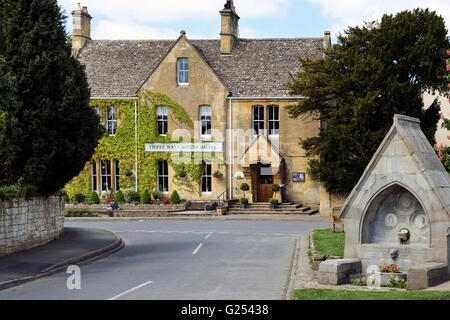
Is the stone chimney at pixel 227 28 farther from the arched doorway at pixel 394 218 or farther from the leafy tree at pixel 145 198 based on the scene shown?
the arched doorway at pixel 394 218

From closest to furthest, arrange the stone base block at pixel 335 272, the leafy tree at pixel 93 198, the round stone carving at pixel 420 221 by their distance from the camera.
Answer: the stone base block at pixel 335 272 → the round stone carving at pixel 420 221 → the leafy tree at pixel 93 198

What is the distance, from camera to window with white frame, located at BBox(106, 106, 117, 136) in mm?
47438

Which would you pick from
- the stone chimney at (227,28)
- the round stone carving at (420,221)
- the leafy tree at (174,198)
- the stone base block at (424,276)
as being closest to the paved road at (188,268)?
the stone base block at (424,276)

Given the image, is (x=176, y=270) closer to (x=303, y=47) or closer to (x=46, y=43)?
(x=46, y=43)

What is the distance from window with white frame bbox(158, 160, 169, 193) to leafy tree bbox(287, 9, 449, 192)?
12.3m

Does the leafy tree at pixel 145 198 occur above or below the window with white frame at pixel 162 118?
below

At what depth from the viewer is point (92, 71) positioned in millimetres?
48906

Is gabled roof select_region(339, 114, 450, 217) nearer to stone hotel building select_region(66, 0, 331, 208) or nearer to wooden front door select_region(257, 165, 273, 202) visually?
stone hotel building select_region(66, 0, 331, 208)

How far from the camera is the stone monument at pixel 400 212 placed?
15797 millimetres

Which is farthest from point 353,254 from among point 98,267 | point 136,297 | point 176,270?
point 98,267

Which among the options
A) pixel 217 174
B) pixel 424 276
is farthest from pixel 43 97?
pixel 217 174

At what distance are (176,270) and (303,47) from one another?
1264 inches

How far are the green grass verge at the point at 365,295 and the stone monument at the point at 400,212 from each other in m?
1.42

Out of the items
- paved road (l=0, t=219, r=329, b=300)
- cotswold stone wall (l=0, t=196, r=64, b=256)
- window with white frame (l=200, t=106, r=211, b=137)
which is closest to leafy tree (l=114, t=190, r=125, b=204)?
Result: window with white frame (l=200, t=106, r=211, b=137)
